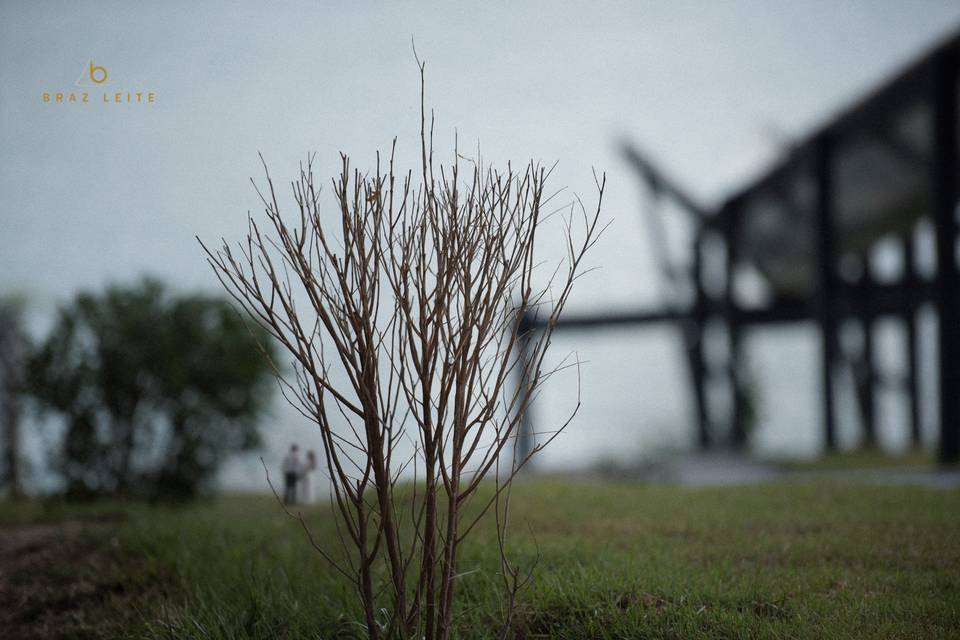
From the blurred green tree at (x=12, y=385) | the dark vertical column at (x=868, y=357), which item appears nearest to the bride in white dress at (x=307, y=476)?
the blurred green tree at (x=12, y=385)

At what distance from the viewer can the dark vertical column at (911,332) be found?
43.5ft

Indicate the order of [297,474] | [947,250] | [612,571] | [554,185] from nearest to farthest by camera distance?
[554,185] < [612,571] < [297,474] < [947,250]

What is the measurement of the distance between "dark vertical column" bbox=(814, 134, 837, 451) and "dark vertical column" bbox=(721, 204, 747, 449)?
306cm

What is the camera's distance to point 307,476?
12.8ft

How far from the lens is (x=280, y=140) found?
13.1ft

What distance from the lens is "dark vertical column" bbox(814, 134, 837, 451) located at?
11.4 metres

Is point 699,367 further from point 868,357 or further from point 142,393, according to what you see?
point 142,393

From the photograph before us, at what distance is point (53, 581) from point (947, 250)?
7793mm

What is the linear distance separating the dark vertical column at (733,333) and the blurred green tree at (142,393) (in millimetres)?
9556

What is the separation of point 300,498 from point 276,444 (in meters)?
4.23

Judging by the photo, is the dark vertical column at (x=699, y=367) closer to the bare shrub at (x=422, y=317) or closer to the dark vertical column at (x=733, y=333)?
the dark vertical column at (x=733, y=333)

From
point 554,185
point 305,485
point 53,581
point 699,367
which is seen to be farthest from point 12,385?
point 699,367

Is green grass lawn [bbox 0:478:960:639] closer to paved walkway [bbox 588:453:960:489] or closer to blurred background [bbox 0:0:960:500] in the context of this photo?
blurred background [bbox 0:0:960:500]

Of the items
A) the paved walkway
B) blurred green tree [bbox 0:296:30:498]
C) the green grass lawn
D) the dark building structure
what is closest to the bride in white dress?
the green grass lawn
